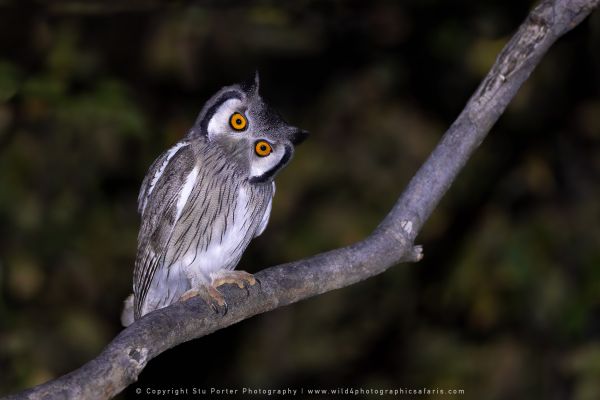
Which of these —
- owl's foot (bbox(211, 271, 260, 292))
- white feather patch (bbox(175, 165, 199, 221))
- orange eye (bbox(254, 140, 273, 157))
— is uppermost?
orange eye (bbox(254, 140, 273, 157))

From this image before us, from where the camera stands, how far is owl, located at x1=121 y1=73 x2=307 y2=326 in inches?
105

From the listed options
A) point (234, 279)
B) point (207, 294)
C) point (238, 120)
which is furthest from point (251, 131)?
point (207, 294)

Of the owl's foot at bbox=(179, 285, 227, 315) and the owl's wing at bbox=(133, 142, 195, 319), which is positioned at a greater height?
the owl's wing at bbox=(133, 142, 195, 319)

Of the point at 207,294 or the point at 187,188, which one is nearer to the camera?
the point at 207,294

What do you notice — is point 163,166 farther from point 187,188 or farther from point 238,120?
point 238,120

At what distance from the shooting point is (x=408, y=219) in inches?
89.4

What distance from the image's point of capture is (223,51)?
4.62 meters

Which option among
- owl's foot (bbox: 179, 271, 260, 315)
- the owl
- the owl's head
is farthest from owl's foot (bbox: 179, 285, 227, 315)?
the owl's head

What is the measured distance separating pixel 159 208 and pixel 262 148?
1.38ft

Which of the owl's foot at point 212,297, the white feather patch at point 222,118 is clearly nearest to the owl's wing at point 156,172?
the white feather patch at point 222,118

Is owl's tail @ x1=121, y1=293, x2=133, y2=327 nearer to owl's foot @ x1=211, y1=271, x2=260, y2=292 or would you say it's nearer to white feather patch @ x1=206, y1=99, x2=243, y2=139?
owl's foot @ x1=211, y1=271, x2=260, y2=292

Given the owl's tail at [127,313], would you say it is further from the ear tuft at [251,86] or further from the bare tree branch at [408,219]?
the ear tuft at [251,86]

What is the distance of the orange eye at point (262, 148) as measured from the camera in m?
2.67

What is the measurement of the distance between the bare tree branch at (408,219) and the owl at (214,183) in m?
0.40
